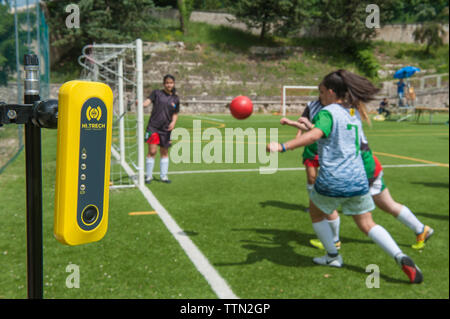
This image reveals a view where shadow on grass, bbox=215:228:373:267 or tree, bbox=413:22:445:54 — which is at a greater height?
tree, bbox=413:22:445:54

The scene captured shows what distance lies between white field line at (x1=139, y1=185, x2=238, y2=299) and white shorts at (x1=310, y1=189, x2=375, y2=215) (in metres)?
1.15

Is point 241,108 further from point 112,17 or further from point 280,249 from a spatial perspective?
point 280,249

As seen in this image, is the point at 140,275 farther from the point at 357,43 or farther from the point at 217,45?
the point at 217,45

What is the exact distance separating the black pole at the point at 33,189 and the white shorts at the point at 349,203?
124 inches

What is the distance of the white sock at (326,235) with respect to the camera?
430 cm

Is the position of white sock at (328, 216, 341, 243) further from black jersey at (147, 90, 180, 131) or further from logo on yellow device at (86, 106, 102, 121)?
black jersey at (147, 90, 180, 131)

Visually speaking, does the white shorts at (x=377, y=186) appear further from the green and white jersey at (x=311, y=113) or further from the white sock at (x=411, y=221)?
the green and white jersey at (x=311, y=113)

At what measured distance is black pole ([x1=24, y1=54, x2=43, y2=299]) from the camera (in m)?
1.01

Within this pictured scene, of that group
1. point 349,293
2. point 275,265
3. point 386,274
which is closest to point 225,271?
point 275,265

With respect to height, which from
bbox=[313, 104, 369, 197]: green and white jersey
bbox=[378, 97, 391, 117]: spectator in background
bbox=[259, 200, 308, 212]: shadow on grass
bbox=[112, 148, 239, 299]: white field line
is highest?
bbox=[313, 104, 369, 197]: green and white jersey

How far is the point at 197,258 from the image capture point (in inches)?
172

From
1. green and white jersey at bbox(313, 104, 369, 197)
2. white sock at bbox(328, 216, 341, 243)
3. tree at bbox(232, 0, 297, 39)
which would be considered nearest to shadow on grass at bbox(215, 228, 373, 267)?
white sock at bbox(328, 216, 341, 243)
